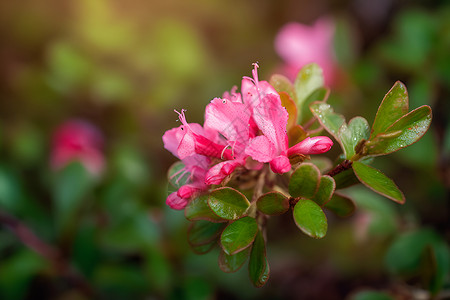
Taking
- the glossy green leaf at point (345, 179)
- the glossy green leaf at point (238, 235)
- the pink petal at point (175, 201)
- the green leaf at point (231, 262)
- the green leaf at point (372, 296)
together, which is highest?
the pink petal at point (175, 201)

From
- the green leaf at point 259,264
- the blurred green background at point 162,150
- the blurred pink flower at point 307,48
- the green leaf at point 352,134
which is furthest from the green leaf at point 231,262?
the blurred pink flower at point 307,48

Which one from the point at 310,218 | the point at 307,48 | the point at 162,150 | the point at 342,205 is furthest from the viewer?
the point at 162,150

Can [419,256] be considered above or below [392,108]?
below

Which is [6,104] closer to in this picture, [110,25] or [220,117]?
[110,25]

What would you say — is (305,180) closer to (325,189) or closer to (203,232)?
(325,189)

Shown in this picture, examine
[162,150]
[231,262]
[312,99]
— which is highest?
[312,99]

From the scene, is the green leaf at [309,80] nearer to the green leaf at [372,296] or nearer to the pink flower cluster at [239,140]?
the pink flower cluster at [239,140]

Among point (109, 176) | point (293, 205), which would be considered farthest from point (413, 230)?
point (109, 176)

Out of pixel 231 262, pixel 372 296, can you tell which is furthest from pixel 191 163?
pixel 372 296

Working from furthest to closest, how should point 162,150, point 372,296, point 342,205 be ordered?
point 162,150 → point 372,296 → point 342,205
